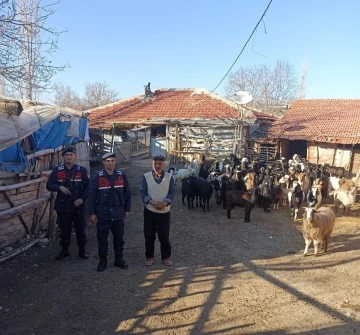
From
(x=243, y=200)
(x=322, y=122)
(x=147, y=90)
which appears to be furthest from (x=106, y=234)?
(x=147, y=90)

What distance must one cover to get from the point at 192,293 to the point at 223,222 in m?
3.99

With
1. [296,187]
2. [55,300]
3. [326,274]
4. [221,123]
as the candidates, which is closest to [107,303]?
[55,300]

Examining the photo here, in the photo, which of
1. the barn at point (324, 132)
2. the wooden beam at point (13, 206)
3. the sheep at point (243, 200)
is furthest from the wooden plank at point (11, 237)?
the barn at point (324, 132)

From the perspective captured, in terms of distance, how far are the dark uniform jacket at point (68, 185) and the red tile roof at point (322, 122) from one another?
1362 cm

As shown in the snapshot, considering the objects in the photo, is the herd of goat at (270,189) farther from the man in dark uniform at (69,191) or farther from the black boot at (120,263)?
the man in dark uniform at (69,191)

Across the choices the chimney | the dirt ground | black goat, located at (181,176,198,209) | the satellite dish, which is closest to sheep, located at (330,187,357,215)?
the dirt ground

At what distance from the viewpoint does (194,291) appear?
484 centimetres

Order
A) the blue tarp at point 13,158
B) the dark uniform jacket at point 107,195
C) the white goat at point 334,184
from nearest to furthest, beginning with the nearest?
the dark uniform jacket at point 107,195 → the blue tarp at point 13,158 → the white goat at point 334,184

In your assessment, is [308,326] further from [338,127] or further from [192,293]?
[338,127]

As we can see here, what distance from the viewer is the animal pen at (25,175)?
6.05 metres

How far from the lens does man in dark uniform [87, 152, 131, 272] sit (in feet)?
17.2

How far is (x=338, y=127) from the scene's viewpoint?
17109mm

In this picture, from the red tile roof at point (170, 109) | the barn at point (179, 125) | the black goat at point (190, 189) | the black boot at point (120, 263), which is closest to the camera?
the black boot at point (120, 263)

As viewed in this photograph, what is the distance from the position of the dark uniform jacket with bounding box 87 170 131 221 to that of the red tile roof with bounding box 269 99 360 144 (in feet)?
44.2
